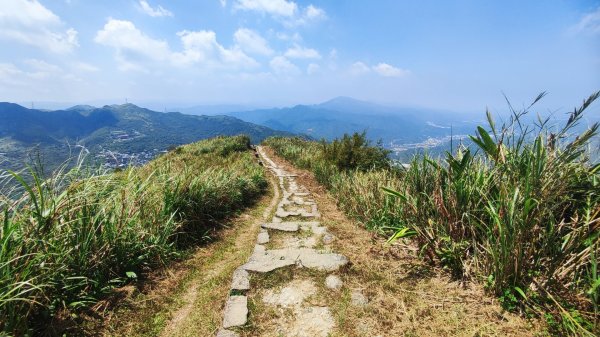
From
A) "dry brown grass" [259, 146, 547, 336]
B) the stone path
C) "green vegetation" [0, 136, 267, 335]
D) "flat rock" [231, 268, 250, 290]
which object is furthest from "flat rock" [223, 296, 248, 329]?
"green vegetation" [0, 136, 267, 335]

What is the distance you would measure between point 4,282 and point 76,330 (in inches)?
27.6

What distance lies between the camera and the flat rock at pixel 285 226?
18.9 feet

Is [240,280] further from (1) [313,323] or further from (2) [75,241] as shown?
(2) [75,241]

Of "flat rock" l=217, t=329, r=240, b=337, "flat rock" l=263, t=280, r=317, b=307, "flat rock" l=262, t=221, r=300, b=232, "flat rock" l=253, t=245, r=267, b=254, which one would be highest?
"flat rock" l=217, t=329, r=240, b=337

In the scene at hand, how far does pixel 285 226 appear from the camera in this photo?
5.94 metres

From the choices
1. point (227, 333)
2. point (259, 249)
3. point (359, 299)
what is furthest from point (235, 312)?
point (259, 249)

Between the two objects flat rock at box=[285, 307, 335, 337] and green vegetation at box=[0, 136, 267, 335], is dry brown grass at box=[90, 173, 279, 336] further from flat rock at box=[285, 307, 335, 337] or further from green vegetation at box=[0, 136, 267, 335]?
flat rock at box=[285, 307, 335, 337]

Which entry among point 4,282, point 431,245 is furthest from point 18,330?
point 431,245

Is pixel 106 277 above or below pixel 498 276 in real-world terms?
below

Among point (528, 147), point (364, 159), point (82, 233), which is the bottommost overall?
point (364, 159)

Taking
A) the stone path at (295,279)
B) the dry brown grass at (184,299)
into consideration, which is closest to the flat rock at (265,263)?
the stone path at (295,279)

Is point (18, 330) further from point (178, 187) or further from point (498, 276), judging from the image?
point (498, 276)

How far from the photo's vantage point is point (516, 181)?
3232 mm

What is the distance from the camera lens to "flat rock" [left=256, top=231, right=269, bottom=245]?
5164mm
